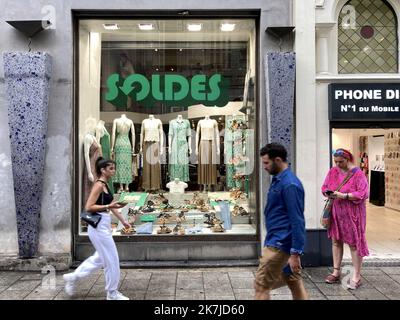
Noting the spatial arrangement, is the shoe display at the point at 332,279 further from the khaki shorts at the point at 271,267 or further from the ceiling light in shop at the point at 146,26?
the ceiling light in shop at the point at 146,26

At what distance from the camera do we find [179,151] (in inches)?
337

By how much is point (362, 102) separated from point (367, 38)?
1269 millimetres

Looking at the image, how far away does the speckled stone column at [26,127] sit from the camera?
710 cm

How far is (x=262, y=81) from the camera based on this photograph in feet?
24.6

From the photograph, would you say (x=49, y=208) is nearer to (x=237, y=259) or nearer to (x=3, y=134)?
(x=3, y=134)

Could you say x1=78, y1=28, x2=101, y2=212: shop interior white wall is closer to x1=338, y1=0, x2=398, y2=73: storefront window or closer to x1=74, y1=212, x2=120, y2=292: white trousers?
x1=74, y1=212, x2=120, y2=292: white trousers

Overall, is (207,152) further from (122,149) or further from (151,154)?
(122,149)

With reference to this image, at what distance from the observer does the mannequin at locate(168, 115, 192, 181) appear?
8.45 metres

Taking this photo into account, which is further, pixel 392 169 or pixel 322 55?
pixel 392 169

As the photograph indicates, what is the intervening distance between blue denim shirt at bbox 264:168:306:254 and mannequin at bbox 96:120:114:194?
442 centimetres

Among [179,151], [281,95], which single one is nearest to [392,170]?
[281,95]

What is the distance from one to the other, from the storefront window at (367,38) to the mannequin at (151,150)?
3.23 m

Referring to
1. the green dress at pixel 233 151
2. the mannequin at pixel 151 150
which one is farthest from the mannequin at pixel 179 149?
the green dress at pixel 233 151

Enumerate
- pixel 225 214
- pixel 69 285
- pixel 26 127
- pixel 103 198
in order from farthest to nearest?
pixel 225 214 → pixel 26 127 → pixel 69 285 → pixel 103 198
